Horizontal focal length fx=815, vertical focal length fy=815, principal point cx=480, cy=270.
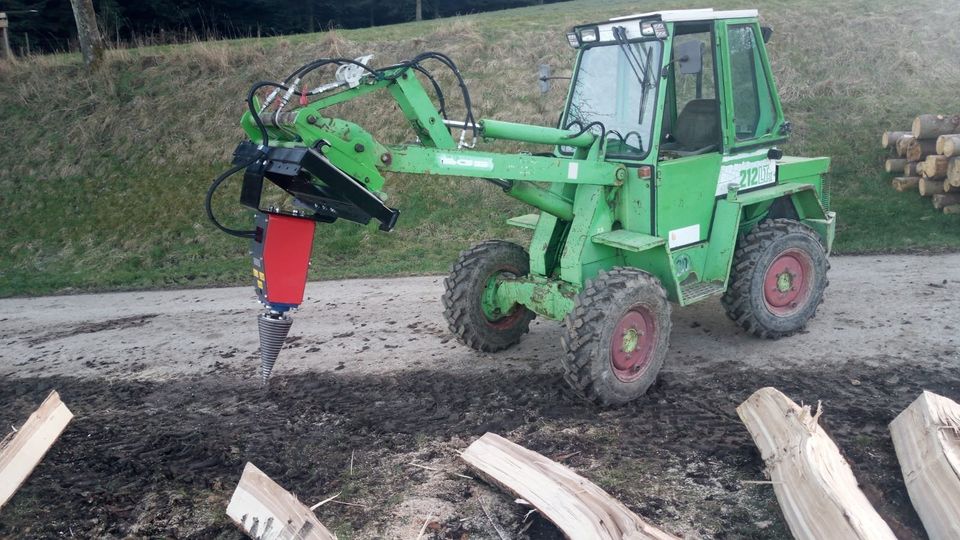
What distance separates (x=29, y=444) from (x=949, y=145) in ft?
34.9

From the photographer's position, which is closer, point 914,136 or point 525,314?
point 525,314

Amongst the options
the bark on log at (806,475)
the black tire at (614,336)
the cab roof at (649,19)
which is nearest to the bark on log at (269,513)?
the black tire at (614,336)

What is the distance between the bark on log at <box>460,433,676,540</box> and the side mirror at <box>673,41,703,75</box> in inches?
121

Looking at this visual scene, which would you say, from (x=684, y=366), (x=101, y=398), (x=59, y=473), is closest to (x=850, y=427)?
(x=684, y=366)

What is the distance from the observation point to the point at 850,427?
5.12m

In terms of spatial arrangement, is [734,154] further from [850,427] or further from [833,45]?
[833,45]

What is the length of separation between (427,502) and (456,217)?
303 inches

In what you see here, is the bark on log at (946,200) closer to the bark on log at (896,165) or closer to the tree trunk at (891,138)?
the bark on log at (896,165)

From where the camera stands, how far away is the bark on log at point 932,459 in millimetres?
3904

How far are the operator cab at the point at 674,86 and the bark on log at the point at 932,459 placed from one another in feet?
7.98

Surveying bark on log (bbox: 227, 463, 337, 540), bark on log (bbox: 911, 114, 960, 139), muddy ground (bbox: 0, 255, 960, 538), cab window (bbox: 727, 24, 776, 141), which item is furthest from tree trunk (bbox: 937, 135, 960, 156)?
bark on log (bbox: 227, 463, 337, 540)

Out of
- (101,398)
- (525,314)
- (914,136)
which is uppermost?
(914,136)

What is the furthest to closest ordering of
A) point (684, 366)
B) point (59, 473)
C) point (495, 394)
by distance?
point (684, 366) → point (495, 394) → point (59, 473)

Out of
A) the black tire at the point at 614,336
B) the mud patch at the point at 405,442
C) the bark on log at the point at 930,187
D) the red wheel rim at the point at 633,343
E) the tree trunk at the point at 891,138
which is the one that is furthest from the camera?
the tree trunk at the point at 891,138
